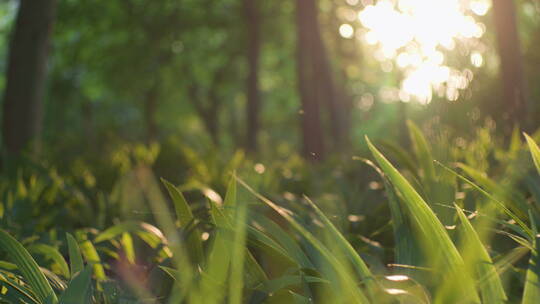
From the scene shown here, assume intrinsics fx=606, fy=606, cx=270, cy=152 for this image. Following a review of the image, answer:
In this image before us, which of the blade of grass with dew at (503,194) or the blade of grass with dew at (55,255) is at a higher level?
the blade of grass with dew at (503,194)

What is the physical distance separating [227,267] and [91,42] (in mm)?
20635

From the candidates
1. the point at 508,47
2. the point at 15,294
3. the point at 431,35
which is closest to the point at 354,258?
the point at 15,294

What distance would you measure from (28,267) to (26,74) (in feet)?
20.7

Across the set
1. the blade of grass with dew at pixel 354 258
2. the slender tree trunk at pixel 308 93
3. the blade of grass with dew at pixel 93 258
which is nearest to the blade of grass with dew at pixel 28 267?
the blade of grass with dew at pixel 93 258

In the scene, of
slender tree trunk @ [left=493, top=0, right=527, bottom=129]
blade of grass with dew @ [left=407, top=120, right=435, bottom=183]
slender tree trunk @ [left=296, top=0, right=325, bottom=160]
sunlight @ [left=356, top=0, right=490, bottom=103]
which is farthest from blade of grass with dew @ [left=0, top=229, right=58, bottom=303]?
slender tree trunk @ [left=296, top=0, right=325, bottom=160]

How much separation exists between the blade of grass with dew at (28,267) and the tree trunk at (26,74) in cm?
598

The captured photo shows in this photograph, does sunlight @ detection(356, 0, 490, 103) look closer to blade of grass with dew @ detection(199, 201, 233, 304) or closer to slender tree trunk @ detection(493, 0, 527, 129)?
slender tree trunk @ detection(493, 0, 527, 129)

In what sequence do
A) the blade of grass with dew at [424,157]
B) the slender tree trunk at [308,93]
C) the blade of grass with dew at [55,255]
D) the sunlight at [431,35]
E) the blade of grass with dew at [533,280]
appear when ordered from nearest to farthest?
the blade of grass with dew at [533,280], the blade of grass with dew at [55,255], the blade of grass with dew at [424,157], the sunlight at [431,35], the slender tree trunk at [308,93]

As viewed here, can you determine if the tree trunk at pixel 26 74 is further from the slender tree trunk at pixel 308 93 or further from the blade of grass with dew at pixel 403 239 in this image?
the blade of grass with dew at pixel 403 239

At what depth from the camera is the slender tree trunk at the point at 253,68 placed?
14.8 m

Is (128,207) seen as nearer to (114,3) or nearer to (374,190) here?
(374,190)

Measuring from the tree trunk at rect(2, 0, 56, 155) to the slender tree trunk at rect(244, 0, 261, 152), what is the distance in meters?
7.62

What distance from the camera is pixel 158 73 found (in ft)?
74.6

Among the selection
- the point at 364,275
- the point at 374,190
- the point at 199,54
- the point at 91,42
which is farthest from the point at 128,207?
the point at 199,54
